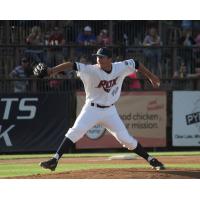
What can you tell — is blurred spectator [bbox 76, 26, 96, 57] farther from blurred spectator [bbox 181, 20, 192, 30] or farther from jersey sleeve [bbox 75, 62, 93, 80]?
jersey sleeve [bbox 75, 62, 93, 80]

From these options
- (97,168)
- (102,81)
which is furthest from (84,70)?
(97,168)

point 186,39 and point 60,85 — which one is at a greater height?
point 186,39

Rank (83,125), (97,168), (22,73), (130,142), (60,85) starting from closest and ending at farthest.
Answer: (83,125) < (130,142) < (97,168) < (22,73) < (60,85)

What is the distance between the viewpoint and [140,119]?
1827 cm

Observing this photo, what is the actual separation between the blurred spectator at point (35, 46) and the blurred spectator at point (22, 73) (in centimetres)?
23

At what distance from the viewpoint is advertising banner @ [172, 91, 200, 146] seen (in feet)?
60.1

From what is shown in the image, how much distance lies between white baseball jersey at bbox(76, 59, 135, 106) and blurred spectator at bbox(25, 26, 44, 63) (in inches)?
→ 285

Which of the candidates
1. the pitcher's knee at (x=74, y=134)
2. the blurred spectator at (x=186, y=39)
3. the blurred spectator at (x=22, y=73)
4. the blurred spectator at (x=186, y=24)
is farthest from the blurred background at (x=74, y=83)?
the pitcher's knee at (x=74, y=134)

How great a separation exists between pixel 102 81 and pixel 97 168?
2283mm

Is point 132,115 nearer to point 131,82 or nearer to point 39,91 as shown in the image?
point 131,82

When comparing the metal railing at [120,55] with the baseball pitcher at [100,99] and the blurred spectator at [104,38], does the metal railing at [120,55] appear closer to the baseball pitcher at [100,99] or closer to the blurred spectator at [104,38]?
the blurred spectator at [104,38]

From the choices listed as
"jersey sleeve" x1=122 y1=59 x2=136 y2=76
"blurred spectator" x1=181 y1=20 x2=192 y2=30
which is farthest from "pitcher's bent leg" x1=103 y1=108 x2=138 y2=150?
"blurred spectator" x1=181 y1=20 x2=192 y2=30

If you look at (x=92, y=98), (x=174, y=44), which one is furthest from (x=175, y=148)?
(x=92, y=98)

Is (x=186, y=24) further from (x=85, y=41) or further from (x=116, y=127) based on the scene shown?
(x=116, y=127)
